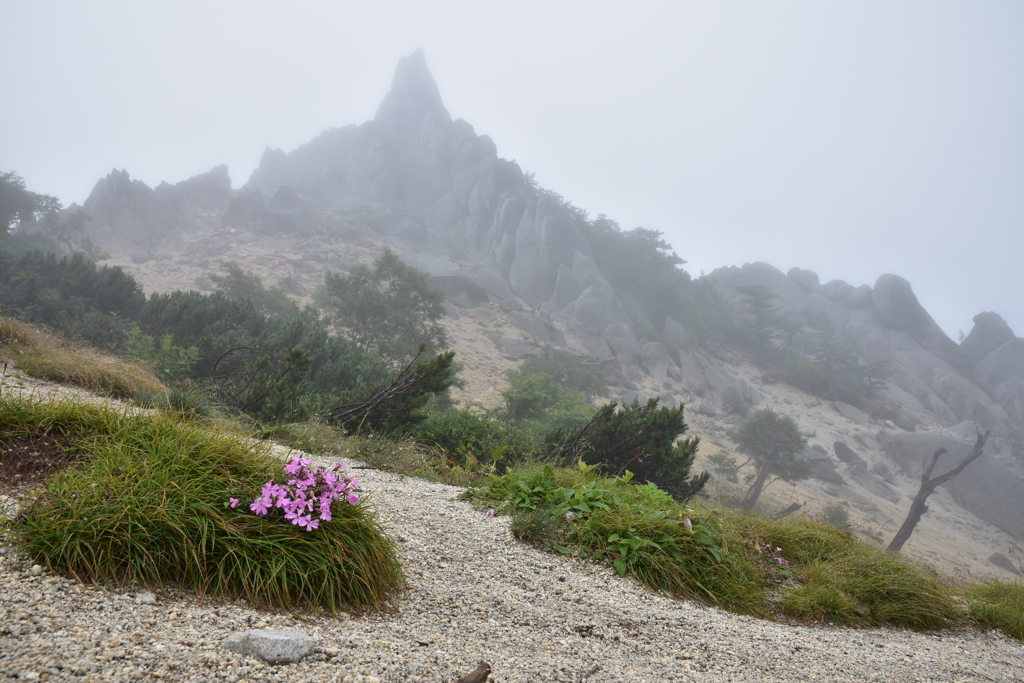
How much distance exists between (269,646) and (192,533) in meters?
0.85

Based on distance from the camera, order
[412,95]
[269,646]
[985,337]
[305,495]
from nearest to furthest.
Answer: [269,646] → [305,495] → [985,337] → [412,95]

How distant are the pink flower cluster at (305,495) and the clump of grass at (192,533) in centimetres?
8

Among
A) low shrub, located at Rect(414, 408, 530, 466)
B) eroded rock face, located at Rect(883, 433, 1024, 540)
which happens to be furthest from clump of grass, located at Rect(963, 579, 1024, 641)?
eroded rock face, located at Rect(883, 433, 1024, 540)

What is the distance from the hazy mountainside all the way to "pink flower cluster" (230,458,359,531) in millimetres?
24988

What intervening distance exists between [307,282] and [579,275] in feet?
83.3

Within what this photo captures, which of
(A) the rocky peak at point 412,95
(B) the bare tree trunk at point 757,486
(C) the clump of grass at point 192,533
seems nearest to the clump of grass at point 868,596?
(C) the clump of grass at point 192,533

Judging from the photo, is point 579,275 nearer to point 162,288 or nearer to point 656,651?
point 162,288

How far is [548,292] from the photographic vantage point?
160ft

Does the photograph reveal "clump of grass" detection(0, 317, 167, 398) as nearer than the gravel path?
No

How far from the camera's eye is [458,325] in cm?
3628

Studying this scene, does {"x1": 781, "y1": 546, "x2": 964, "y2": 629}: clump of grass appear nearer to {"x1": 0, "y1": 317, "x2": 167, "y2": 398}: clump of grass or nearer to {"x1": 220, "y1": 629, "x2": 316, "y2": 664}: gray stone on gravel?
{"x1": 220, "y1": 629, "x2": 316, "y2": 664}: gray stone on gravel

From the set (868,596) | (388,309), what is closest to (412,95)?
(388,309)

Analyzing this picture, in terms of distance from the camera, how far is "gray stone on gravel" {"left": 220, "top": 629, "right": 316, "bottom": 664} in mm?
1631

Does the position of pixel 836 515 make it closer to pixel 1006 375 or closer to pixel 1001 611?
pixel 1001 611
